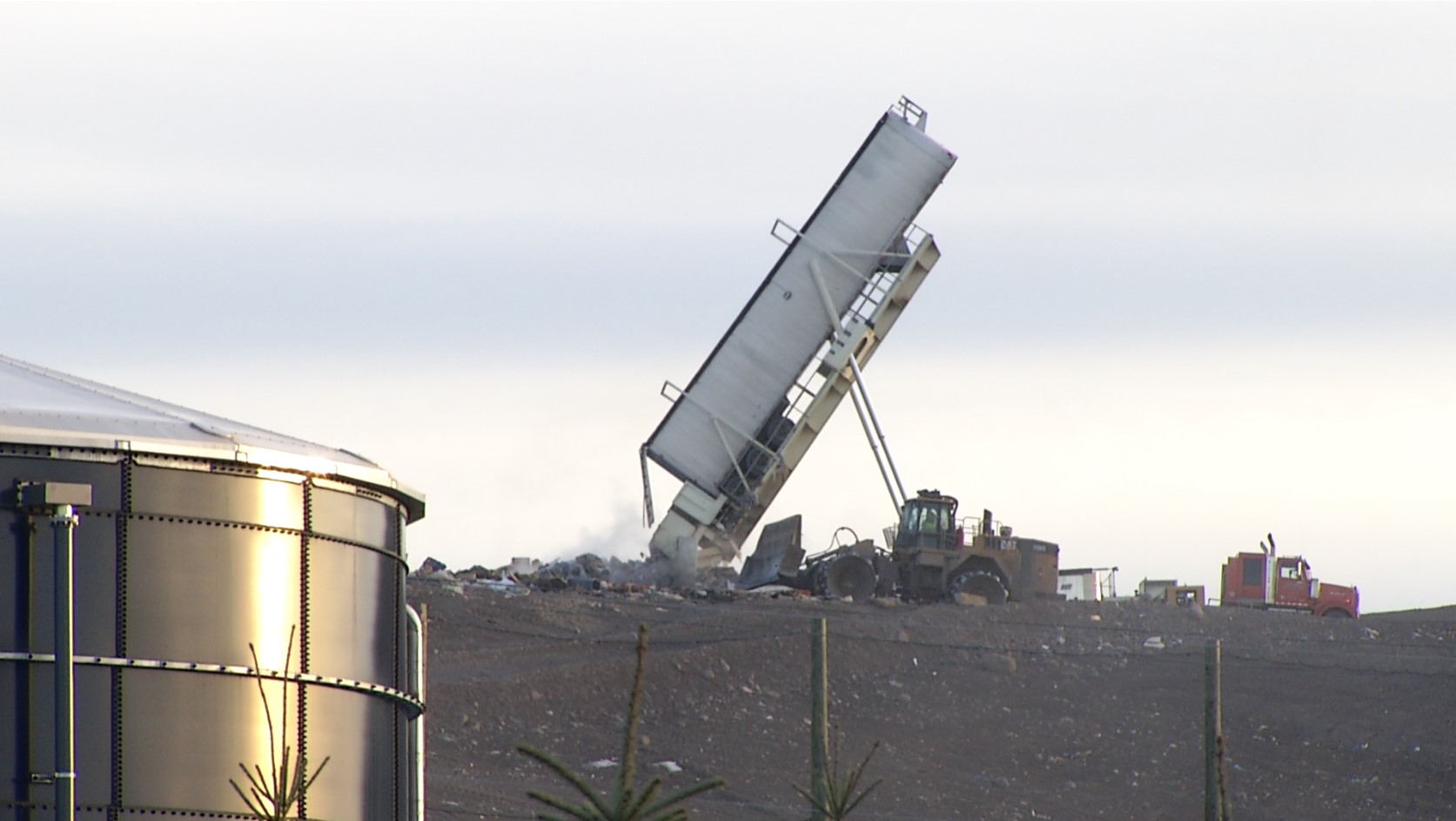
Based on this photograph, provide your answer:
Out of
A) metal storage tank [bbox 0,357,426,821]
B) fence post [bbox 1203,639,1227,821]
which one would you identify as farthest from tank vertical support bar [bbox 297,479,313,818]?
fence post [bbox 1203,639,1227,821]

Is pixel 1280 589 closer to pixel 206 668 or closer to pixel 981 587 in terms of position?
pixel 981 587

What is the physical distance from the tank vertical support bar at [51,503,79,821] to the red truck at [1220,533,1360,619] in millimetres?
31863

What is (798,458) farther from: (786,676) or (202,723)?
(202,723)

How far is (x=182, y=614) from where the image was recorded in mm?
13625

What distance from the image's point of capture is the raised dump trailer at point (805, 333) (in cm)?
3606

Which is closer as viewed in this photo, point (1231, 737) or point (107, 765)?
point (107, 765)

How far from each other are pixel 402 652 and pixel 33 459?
321cm

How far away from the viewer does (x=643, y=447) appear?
37.4 metres

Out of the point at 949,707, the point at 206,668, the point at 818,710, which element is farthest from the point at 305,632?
the point at 949,707

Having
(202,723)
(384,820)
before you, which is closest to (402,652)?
(384,820)

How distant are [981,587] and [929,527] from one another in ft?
4.98

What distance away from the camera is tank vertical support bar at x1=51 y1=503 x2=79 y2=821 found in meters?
12.9

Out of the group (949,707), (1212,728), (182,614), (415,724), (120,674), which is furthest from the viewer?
(949,707)

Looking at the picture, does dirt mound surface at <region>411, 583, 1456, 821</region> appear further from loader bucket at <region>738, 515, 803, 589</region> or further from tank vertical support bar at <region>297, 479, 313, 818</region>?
tank vertical support bar at <region>297, 479, 313, 818</region>
